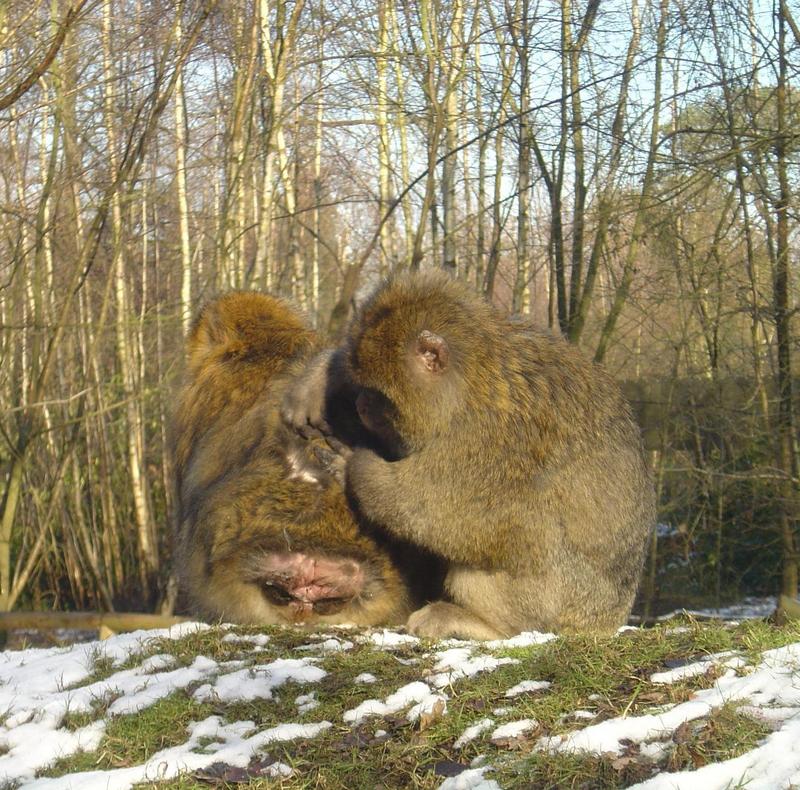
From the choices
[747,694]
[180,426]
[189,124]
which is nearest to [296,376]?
[180,426]

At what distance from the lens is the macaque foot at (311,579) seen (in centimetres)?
456

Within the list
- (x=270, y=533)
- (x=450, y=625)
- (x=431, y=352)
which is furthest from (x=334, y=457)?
(x=450, y=625)

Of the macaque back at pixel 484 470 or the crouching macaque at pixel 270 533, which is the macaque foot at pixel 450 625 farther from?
the crouching macaque at pixel 270 533

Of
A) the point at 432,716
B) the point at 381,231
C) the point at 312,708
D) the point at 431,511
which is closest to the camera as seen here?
→ the point at 432,716

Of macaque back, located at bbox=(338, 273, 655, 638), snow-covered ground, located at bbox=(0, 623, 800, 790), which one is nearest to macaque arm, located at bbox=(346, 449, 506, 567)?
macaque back, located at bbox=(338, 273, 655, 638)

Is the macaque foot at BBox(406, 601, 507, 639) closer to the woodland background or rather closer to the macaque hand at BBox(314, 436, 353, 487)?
Answer: the macaque hand at BBox(314, 436, 353, 487)

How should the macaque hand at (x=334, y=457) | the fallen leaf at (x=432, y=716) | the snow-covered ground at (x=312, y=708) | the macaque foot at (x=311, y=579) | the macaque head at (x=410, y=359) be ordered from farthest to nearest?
the macaque hand at (x=334, y=457), the macaque foot at (x=311, y=579), the macaque head at (x=410, y=359), the fallen leaf at (x=432, y=716), the snow-covered ground at (x=312, y=708)

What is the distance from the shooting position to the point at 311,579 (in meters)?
4.60

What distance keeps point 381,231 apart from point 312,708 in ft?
26.7

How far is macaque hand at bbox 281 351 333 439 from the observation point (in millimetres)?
4703

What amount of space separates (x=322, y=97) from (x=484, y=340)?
6.51 meters

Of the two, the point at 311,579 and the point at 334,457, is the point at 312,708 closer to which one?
the point at 311,579

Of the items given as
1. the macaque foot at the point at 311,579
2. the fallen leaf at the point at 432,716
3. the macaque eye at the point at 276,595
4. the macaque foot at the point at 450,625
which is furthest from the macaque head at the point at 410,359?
the fallen leaf at the point at 432,716

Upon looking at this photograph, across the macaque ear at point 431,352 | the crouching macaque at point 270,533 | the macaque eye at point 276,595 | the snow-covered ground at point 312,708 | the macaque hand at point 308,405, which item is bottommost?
the snow-covered ground at point 312,708
